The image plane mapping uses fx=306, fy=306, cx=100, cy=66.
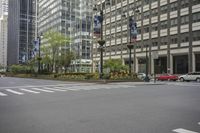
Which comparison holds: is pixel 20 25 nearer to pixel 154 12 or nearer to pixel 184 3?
pixel 154 12

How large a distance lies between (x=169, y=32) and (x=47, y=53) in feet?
97.7

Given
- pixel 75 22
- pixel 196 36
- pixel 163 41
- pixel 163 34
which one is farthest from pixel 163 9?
pixel 75 22

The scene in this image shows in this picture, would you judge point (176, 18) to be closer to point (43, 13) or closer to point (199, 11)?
point (199, 11)

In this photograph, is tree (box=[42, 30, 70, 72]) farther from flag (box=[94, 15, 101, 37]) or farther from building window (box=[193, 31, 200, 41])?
flag (box=[94, 15, 101, 37])

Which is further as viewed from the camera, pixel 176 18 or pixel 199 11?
pixel 176 18

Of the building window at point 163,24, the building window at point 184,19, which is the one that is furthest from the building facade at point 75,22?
the building window at point 184,19

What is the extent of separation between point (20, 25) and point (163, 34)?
312 feet

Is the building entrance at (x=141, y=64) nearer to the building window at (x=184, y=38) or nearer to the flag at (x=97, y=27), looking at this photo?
the building window at (x=184, y=38)

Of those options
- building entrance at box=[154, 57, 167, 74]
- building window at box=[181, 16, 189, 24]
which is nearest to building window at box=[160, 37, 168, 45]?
building entrance at box=[154, 57, 167, 74]

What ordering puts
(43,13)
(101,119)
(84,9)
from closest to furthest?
(101,119), (84,9), (43,13)

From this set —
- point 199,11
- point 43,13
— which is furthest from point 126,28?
point 43,13

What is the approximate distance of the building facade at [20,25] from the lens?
5950 inches

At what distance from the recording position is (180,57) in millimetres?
71250

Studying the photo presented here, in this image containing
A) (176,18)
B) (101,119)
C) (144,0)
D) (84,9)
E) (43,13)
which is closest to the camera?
(101,119)
